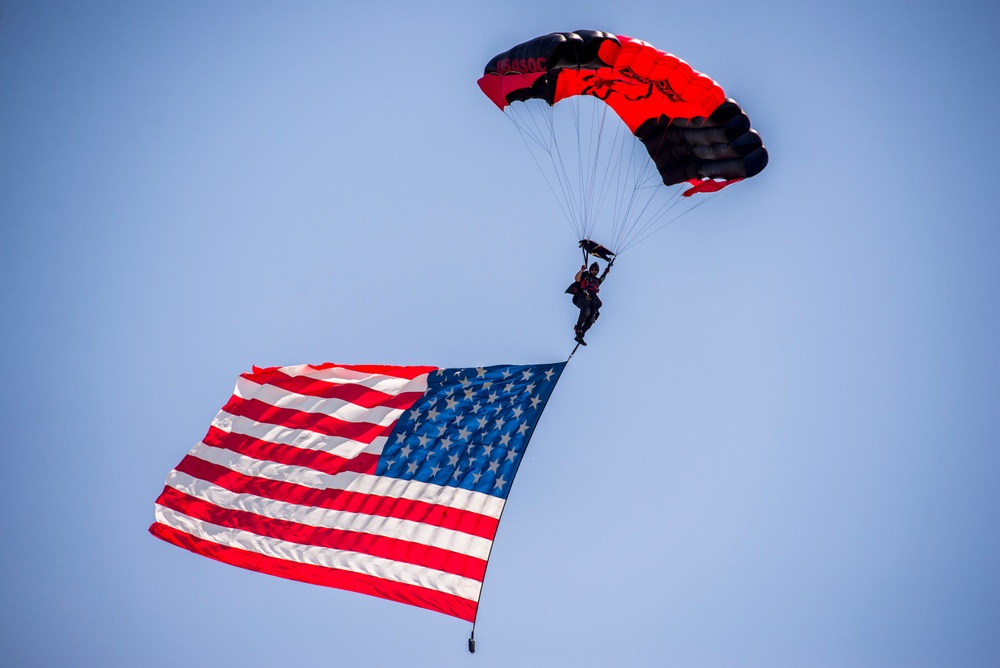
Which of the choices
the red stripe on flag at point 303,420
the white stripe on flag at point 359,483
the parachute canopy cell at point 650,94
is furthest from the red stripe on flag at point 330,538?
the parachute canopy cell at point 650,94

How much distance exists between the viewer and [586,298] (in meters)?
16.0

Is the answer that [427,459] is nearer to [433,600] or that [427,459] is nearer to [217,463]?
[433,600]

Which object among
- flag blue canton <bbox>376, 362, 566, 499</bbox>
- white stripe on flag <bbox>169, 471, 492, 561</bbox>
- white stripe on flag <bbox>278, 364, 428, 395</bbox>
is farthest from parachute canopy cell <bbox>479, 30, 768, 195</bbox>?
white stripe on flag <bbox>169, 471, 492, 561</bbox>

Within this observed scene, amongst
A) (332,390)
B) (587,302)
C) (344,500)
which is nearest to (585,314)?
(587,302)

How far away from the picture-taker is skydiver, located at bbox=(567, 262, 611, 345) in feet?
52.5

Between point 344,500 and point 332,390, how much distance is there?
190 centimetres

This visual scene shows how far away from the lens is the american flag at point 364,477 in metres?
14.2

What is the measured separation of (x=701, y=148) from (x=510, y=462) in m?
5.87

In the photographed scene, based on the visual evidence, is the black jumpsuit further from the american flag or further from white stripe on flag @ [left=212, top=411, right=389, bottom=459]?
white stripe on flag @ [left=212, top=411, right=389, bottom=459]

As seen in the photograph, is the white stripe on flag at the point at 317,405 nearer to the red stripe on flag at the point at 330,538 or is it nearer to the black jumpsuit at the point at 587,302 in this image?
the red stripe on flag at the point at 330,538

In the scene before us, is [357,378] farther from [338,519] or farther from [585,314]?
[585,314]

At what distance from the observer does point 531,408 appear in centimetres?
1488

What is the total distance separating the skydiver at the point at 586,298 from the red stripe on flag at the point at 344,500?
3419 millimetres

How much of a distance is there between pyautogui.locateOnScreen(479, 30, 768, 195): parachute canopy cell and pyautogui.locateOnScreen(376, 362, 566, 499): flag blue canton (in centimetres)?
426
